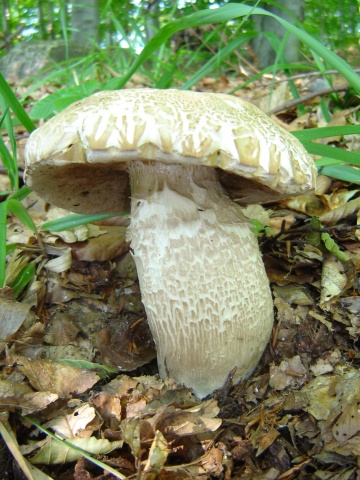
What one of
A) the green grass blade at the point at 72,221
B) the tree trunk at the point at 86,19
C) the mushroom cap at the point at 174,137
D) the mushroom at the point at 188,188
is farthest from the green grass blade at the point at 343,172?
the tree trunk at the point at 86,19

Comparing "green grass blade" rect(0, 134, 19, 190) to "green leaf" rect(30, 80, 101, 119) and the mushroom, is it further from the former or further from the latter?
"green leaf" rect(30, 80, 101, 119)

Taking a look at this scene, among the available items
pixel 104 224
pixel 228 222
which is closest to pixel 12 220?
pixel 104 224

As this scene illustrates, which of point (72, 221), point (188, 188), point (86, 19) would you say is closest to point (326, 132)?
point (188, 188)

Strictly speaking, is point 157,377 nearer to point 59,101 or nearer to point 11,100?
point 11,100

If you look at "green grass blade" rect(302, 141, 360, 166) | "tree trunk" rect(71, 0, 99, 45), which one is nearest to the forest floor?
"green grass blade" rect(302, 141, 360, 166)

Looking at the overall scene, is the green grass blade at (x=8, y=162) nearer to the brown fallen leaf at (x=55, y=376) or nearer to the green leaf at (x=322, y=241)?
the brown fallen leaf at (x=55, y=376)

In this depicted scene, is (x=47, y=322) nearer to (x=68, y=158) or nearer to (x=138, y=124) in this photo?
(x=68, y=158)

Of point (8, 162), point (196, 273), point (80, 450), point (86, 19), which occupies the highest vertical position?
point (86, 19)
